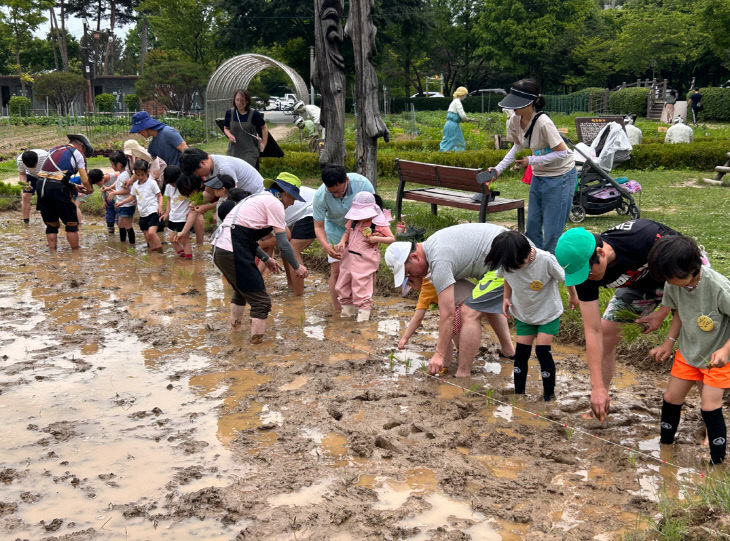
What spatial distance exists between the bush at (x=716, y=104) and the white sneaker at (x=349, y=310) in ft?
96.1

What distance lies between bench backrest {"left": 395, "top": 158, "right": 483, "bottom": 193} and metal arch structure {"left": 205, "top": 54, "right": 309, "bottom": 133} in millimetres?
13072

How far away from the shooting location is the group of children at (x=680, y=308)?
12.4 feet

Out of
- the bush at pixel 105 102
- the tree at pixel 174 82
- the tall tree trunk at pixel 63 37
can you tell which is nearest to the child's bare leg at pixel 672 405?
the tree at pixel 174 82

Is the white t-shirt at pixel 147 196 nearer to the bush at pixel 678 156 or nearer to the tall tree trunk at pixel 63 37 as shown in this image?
the bush at pixel 678 156

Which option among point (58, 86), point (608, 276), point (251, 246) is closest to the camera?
point (608, 276)

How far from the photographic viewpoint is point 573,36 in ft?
165

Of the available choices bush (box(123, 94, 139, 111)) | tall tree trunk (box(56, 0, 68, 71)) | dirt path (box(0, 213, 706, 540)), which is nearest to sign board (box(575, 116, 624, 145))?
dirt path (box(0, 213, 706, 540))

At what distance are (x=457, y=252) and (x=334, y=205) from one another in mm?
2198

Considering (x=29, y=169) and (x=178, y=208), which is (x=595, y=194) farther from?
(x=29, y=169)

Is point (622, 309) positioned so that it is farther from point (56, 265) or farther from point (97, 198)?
point (97, 198)

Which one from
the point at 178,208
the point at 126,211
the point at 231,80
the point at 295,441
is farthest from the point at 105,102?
the point at 295,441

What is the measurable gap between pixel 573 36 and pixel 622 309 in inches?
1962

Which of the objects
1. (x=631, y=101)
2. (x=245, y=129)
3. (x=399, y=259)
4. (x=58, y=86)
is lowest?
(x=399, y=259)

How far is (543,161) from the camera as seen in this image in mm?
7066
